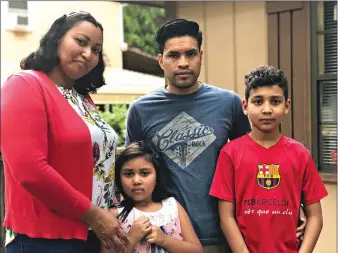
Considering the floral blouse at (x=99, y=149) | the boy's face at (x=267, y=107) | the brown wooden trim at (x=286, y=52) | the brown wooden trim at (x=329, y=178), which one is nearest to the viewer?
the floral blouse at (x=99, y=149)

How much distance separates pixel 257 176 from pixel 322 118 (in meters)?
1.97

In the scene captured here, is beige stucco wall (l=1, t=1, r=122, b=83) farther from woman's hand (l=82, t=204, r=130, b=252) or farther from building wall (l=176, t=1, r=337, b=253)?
woman's hand (l=82, t=204, r=130, b=252)

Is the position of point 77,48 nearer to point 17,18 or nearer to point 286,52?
point 286,52

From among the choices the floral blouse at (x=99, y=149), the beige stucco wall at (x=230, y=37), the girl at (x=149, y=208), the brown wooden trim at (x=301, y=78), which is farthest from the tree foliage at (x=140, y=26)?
the floral blouse at (x=99, y=149)

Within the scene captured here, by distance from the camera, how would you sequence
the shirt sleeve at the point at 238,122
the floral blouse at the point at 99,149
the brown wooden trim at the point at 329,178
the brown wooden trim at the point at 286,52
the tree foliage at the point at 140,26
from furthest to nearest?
the tree foliage at the point at 140,26 → the brown wooden trim at the point at 286,52 → the brown wooden trim at the point at 329,178 → the shirt sleeve at the point at 238,122 → the floral blouse at the point at 99,149

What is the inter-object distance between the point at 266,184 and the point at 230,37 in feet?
8.28

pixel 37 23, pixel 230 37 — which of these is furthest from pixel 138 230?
pixel 37 23

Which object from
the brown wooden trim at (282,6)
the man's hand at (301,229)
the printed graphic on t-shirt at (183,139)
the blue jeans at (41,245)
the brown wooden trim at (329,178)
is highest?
the brown wooden trim at (282,6)

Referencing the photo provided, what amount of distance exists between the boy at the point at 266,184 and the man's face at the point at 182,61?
0.26 meters

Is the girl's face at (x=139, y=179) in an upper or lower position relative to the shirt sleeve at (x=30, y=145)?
lower

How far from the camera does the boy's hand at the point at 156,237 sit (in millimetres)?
1849

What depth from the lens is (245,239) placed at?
76.0 inches

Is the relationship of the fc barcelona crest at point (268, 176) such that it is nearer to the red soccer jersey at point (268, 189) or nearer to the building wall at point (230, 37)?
the red soccer jersey at point (268, 189)

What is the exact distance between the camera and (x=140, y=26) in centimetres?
1394
